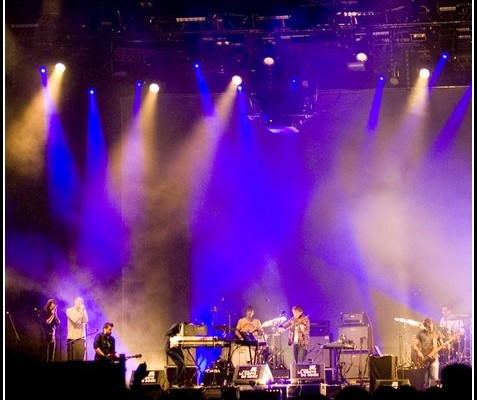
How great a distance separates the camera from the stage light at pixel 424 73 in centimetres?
1659

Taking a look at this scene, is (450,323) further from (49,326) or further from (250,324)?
(49,326)

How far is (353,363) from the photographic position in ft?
50.8

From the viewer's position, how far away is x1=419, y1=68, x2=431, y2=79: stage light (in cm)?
1659

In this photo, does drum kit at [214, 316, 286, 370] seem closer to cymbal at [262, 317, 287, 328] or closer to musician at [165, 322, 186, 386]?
cymbal at [262, 317, 287, 328]

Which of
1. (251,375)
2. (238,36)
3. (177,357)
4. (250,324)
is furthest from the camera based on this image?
(250,324)

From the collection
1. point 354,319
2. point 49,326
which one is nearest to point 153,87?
point 49,326

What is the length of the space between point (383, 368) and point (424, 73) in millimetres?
7079

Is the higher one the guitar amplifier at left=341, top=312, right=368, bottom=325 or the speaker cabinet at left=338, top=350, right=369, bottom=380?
the guitar amplifier at left=341, top=312, right=368, bottom=325

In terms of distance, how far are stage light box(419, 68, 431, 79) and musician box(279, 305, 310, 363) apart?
19.2 ft

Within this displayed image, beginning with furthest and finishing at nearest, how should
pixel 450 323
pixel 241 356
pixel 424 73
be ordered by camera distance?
pixel 424 73, pixel 241 356, pixel 450 323

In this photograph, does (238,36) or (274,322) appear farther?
(274,322)

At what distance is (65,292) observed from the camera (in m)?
16.4

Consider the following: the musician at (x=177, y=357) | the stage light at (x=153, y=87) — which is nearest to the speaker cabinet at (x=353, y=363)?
the musician at (x=177, y=357)

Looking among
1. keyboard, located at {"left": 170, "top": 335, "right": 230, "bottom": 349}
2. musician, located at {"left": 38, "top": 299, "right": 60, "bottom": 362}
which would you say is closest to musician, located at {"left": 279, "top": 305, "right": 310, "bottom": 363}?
keyboard, located at {"left": 170, "top": 335, "right": 230, "bottom": 349}
